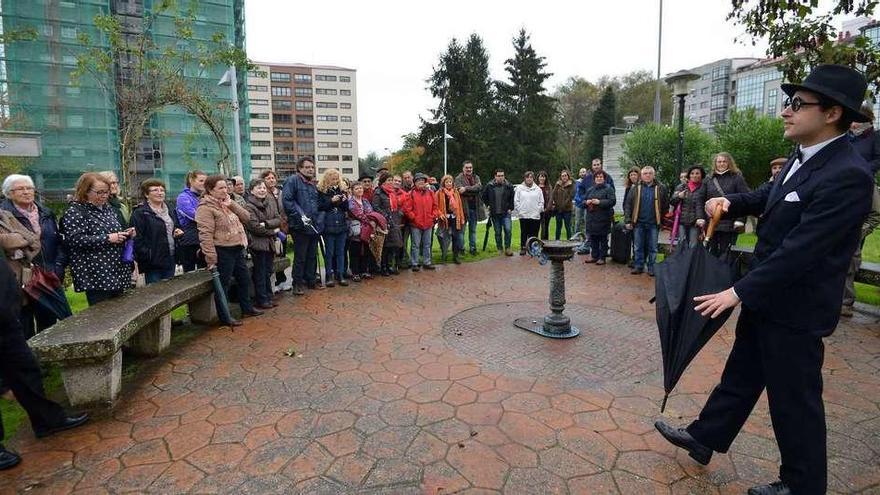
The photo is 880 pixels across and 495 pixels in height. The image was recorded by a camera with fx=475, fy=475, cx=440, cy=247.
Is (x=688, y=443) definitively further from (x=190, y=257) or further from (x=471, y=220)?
(x=471, y=220)

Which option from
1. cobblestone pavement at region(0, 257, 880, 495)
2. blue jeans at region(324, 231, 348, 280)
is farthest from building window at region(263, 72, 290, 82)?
cobblestone pavement at region(0, 257, 880, 495)

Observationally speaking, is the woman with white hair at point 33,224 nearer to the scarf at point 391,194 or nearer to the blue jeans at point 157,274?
the blue jeans at point 157,274

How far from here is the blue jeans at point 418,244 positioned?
30.3ft

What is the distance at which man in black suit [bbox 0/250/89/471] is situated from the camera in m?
3.04

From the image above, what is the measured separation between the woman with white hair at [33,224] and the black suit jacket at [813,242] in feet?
18.9

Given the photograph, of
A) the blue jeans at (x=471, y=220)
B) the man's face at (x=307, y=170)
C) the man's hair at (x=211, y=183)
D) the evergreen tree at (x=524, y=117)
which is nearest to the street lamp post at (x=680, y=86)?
the blue jeans at (x=471, y=220)

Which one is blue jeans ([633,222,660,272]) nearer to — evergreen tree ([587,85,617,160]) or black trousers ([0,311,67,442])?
black trousers ([0,311,67,442])

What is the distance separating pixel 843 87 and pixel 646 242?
23.2 ft

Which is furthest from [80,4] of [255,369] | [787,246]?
[787,246]

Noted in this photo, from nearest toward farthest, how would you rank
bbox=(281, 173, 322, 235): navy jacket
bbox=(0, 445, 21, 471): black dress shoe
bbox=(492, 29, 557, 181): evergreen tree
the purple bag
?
bbox=(0, 445, 21, 471): black dress shoe
the purple bag
bbox=(281, 173, 322, 235): navy jacket
bbox=(492, 29, 557, 181): evergreen tree

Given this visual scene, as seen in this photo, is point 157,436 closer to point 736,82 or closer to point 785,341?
point 785,341

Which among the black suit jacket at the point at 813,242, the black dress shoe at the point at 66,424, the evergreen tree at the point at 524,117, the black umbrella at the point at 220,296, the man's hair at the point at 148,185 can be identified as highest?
the evergreen tree at the point at 524,117

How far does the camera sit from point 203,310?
5902 mm

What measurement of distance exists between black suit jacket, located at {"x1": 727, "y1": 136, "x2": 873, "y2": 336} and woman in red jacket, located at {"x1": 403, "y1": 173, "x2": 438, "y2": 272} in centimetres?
688
